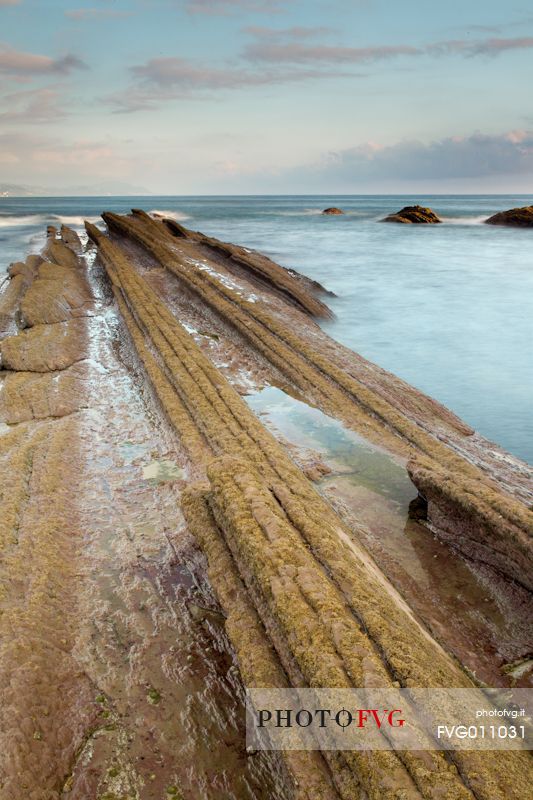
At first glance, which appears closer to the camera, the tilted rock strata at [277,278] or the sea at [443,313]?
the sea at [443,313]

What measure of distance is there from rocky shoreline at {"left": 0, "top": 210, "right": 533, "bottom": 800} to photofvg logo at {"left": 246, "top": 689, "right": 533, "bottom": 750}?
2.7 inches

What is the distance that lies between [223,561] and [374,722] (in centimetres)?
153

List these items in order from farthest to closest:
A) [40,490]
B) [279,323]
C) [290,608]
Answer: [279,323]
[40,490]
[290,608]

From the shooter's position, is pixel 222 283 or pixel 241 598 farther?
pixel 222 283

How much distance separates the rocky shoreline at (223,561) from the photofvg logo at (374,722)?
7 cm

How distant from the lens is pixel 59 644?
3527 mm

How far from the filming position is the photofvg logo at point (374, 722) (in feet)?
8.42

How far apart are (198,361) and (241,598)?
5651mm

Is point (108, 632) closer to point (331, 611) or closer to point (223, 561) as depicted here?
point (223, 561)

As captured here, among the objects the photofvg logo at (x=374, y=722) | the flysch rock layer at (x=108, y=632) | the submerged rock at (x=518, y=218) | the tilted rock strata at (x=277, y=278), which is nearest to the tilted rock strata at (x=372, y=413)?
the photofvg logo at (x=374, y=722)

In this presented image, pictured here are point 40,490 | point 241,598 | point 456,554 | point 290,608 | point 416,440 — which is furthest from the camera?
point 416,440

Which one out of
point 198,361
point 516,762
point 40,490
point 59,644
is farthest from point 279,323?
point 516,762

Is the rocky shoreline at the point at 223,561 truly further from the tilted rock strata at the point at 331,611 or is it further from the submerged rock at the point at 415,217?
the submerged rock at the point at 415,217

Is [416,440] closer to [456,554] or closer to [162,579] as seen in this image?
[456,554]
